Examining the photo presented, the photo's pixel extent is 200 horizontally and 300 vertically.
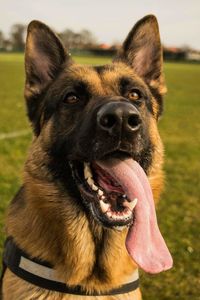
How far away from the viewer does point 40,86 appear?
407cm

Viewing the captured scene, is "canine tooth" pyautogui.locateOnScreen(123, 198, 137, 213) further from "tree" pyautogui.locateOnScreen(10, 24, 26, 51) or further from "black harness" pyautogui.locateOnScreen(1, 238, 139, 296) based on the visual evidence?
"tree" pyautogui.locateOnScreen(10, 24, 26, 51)

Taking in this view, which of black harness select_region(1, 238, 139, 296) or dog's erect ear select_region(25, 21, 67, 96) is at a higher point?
dog's erect ear select_region(25, 21, 67, 96)

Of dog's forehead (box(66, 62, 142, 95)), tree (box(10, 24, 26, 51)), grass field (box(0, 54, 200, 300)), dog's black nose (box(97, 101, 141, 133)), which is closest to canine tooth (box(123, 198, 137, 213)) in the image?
dog's black nose (box(97, 101, 141, 133))

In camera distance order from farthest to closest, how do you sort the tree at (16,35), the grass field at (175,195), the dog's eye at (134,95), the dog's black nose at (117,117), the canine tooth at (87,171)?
the tree at (16,35) < the grass field at (175,195) < the dog's eye at (134,95) < the canine tooth at (87,171) < the dog's black nose at (117,117)

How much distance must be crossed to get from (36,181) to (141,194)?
2.72 feet

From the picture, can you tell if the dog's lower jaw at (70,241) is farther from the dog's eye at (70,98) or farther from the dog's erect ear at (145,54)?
the dog's erect ear at (145,54)

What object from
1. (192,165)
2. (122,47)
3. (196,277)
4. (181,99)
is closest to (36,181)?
(122,47)

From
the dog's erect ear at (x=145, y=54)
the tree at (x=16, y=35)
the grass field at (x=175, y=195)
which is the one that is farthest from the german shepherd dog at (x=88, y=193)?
the tree at (x=16, y=35)

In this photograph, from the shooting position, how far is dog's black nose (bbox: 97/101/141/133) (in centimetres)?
300

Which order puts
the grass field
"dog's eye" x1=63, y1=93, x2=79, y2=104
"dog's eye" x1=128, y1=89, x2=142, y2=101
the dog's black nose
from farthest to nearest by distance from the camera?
the grass field → "dog's eye" x1=128, y1=89, x2=142, y2=101 → "dog's eye" x1=63, y1=93, x2=79, y2=104 → the dog's black nose

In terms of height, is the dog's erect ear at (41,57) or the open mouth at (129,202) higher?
the dog's erect ear at (41,57)

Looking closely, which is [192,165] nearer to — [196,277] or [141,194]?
[196,277]

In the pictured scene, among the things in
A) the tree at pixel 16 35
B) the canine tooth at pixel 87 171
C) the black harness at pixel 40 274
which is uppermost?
the canine tooth at pixel 87 171

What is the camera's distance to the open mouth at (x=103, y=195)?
10.6 ft
